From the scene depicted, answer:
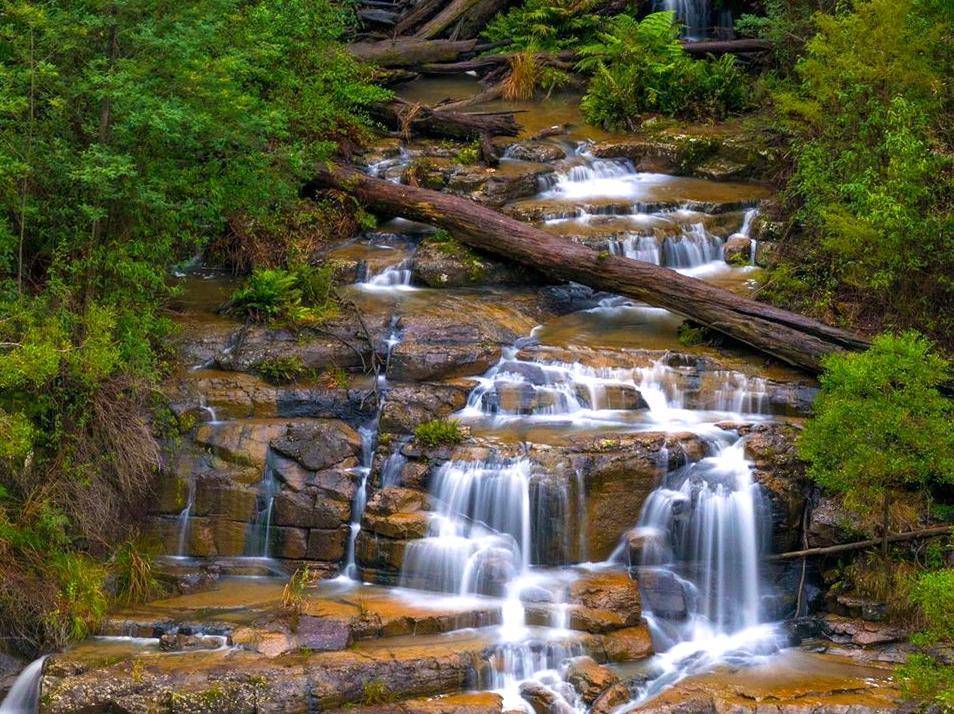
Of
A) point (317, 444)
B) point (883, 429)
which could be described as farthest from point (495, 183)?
point (883, 429)

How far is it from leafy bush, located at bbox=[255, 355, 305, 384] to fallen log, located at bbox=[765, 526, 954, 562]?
552 cm

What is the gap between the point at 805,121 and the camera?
17.6 m

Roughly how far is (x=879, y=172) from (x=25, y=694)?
11177 millimetres

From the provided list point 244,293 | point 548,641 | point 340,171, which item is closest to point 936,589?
point 548,641

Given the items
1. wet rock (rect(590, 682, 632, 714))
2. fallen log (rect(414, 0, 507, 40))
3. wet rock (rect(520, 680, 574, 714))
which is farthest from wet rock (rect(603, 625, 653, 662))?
fallen log (rect(414, 0, 507, 40))

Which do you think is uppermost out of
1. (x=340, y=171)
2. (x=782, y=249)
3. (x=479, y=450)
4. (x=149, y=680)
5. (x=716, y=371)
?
(x=340, y=171)

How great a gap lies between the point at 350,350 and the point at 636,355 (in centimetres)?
333

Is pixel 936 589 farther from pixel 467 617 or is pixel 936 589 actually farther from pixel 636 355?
pixel 636 355

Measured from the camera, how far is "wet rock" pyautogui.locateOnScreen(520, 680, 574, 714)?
1063 cm

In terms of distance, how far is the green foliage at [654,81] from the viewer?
69.4 feet

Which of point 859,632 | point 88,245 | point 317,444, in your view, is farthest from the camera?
point 317,444

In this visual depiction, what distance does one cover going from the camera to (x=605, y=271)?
15.7 metres

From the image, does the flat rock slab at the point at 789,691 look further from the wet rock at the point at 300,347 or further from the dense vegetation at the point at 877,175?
the wet rock at the point at 300,347

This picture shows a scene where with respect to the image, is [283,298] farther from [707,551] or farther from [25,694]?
[707,551]
